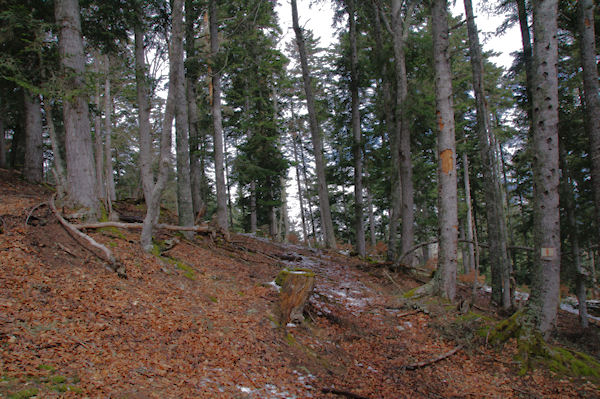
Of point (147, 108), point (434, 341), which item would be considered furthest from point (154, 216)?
point (147, 108)

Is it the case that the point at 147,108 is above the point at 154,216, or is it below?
above

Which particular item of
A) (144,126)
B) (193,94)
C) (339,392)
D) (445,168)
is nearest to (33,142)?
(144,126)

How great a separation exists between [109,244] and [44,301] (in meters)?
2.56

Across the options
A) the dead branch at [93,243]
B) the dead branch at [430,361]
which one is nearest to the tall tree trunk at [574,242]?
the dead branch at [430,361]

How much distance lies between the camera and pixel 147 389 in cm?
300

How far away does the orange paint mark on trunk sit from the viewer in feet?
22.4

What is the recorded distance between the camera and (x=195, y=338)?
439cm

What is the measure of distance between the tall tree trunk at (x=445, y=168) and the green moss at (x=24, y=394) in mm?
6783

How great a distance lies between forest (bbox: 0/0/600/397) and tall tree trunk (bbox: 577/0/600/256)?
0.04 meters

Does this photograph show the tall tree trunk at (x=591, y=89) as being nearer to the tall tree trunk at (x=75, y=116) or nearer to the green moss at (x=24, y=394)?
the green moss at (x=24, y=394)

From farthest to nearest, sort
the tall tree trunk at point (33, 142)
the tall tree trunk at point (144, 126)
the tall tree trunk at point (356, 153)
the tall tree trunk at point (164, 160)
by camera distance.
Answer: the tall tree trunk at point (356, 153) < the tall tree trunk at point (144, 126) < the tall tree trunk at point (33, 142) < the tall tree trunk at point (164, 160)

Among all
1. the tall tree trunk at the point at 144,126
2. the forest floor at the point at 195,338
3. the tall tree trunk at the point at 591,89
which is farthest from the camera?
the tall tree trunk at the point at 144,126

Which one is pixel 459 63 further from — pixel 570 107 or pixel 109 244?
pixel 109 244

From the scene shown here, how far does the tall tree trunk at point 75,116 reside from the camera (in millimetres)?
6914
